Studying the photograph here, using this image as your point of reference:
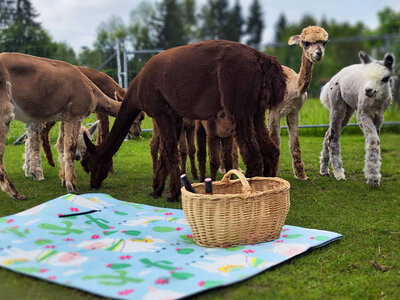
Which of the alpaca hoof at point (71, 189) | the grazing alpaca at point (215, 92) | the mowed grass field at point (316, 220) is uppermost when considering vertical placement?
the grazing alpaca at point (215, 92)

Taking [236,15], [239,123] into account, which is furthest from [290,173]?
[236,15]

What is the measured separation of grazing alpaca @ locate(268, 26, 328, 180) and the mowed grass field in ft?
2.01

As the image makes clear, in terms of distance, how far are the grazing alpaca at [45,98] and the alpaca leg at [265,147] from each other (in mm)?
2447

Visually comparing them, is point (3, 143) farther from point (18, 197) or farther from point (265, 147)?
point (265, 147)

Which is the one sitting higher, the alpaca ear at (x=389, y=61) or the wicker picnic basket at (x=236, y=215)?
the alpaca ear at (x=389, y=61)

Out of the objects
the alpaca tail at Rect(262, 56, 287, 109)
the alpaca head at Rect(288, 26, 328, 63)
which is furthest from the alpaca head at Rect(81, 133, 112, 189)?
the alpaca head at Rect(288, 26, 328, 63)

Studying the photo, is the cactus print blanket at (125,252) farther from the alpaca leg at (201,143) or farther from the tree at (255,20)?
the tree at (255,20)

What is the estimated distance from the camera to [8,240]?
12.0 ft

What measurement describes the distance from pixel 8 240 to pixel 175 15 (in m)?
44.6

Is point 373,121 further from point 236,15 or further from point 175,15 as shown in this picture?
point 175,15

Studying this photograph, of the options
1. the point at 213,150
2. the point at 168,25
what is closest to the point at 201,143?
the point at 213,150

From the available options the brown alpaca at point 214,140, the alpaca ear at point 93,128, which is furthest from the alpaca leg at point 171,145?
the alpaca ear at point 93,128

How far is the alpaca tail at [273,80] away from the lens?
4.53m

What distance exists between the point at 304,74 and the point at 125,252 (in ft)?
12.2
